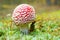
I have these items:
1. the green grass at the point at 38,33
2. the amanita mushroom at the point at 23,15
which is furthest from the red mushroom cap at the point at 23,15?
the green grass at the point at 38,33

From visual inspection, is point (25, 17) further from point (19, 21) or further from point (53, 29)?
point (53, 29)

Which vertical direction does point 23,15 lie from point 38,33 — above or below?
above

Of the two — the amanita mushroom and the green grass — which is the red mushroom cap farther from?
the green grass

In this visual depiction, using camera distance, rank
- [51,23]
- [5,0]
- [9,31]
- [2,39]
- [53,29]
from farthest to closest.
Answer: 1. [5,0]
2. [51,23]
3. [53,29]
4. [9,31]
5. [2,39]

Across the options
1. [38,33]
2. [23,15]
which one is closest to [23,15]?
[23,15]

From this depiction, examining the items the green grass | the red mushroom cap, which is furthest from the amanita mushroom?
the green grass

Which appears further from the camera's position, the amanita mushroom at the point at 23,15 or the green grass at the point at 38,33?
the amanita mushroom at the point at 23,15

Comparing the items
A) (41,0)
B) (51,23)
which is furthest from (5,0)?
(51,23)

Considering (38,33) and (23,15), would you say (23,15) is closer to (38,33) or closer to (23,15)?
(23,15)

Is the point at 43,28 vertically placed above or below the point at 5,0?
below

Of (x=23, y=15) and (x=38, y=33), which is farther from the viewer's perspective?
(x=38, y=33)

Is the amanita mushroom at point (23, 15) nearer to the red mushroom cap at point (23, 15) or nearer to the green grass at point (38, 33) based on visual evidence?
the red mushroom cap at point (23, 15)
